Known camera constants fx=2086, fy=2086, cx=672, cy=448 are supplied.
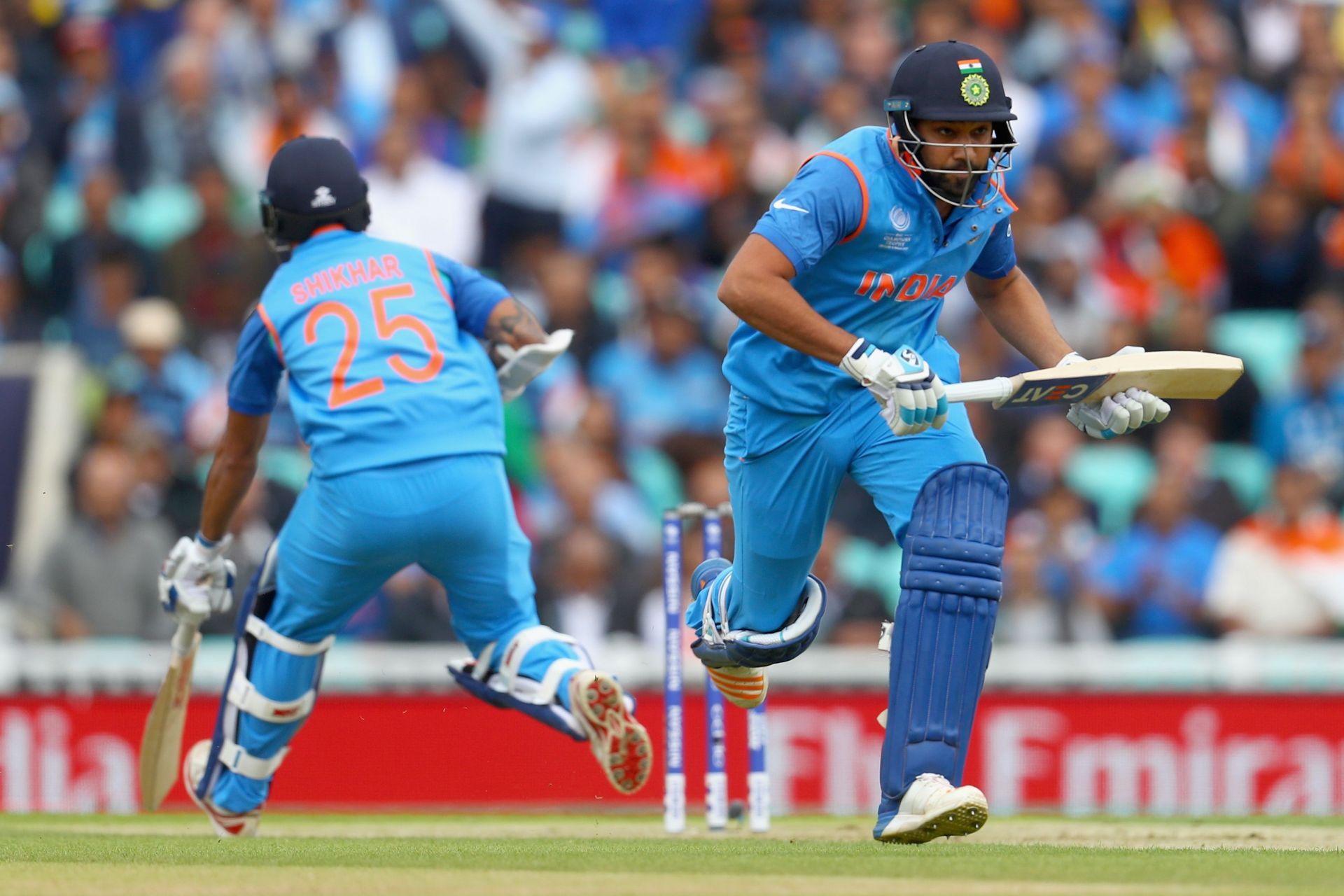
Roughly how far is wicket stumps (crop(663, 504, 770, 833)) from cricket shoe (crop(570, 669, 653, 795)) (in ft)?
2.64

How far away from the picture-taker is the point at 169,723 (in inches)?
298

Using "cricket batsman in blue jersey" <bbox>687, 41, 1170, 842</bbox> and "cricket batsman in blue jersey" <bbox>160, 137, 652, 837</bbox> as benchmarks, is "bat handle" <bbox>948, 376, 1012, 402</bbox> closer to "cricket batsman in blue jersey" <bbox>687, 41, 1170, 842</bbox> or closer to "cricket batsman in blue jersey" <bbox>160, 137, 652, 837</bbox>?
"cricket batsman in blue jersey" <bbox>687, 41, 1170, 842</bbox>

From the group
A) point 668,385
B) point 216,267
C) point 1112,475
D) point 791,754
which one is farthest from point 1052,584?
point 216,267

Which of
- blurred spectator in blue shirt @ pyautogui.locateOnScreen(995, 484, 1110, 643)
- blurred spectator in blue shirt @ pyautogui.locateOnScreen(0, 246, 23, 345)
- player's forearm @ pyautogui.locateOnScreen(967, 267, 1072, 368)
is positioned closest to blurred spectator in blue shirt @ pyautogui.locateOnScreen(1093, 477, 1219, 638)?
blurred spectator in blue shirt @ pyautogui.locateOnScreen(995, 484, 1110, 643)

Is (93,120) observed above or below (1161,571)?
above

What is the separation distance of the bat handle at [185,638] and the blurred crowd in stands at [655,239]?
9.68 ft

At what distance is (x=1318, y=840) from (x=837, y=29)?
8300 millimetres

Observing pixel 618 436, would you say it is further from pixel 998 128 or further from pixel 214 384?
pixel 998 128

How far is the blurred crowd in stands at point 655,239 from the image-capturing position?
34.7 feet

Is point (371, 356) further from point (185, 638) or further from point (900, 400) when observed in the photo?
point (900, 400)

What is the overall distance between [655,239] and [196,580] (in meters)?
5.68

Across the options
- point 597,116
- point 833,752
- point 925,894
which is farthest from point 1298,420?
point 925,894

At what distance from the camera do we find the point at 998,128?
591cm

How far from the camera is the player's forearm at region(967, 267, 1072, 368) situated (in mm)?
6383
